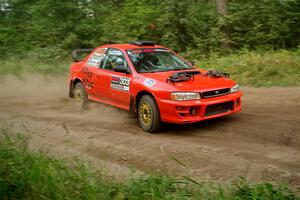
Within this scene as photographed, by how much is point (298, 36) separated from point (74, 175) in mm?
12995

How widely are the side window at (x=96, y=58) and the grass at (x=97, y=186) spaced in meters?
3.92

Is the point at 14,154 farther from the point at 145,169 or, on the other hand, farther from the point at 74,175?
the point at 145,169

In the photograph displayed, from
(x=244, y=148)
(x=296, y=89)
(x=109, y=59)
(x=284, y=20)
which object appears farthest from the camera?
(x=284, y=20)

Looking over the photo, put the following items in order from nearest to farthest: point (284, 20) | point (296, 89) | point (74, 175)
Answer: point (74, 175) → point (296, 89) → point (284, 20)

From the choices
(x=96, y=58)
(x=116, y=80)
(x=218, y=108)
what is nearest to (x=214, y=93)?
(x=218, y=108)

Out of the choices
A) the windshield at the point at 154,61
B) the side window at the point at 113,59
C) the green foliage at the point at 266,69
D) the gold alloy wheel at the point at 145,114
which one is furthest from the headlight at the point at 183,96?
the green foliage at the point at 266,69

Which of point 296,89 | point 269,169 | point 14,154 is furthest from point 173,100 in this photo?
point 296,89

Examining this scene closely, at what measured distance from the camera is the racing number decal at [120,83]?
752cm

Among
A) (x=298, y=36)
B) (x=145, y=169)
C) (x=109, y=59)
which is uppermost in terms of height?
(x=298, y=36)

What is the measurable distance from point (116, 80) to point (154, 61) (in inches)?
34.1

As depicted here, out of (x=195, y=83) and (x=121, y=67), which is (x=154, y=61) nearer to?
(x=121, y=67)

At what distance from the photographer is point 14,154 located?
212 inches

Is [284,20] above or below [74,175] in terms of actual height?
above

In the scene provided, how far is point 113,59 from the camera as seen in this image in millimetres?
8234
